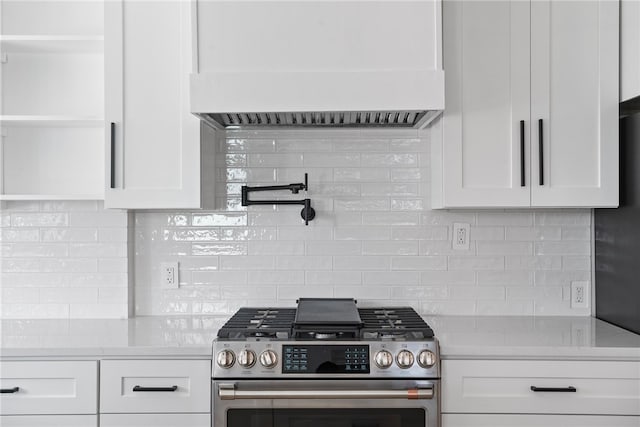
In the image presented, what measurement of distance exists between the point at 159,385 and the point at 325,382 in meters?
0.60

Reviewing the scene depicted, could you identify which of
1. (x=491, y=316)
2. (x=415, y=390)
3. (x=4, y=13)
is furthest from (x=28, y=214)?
(x=491, y=316)

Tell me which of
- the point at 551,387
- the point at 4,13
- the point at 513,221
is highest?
the point at 4,13

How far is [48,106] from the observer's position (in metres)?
2.64

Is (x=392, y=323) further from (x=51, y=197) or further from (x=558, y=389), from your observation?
(x=51, y=197)

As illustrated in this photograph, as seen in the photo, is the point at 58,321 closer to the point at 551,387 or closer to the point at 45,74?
the point at 45,74

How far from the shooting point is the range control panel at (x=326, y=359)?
1.96 m

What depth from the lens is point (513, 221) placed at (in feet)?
8.64

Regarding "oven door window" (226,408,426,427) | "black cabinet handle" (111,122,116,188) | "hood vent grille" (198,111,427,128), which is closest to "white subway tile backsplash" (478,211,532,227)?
"hood vent grille" (198,111,427,128)

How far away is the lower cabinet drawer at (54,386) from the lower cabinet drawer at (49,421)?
0.05 ft

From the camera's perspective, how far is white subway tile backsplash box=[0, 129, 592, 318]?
8.64 feet

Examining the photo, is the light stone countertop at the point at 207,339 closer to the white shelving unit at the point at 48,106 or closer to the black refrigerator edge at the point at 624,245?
the black refrigerator edge at the point at 624,245

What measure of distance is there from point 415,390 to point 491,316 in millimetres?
809

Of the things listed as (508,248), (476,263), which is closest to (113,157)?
(476,263)

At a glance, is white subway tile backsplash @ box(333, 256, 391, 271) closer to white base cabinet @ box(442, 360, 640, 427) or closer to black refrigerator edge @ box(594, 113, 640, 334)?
white base cabinet @ box(442, 360, 640, 427)
